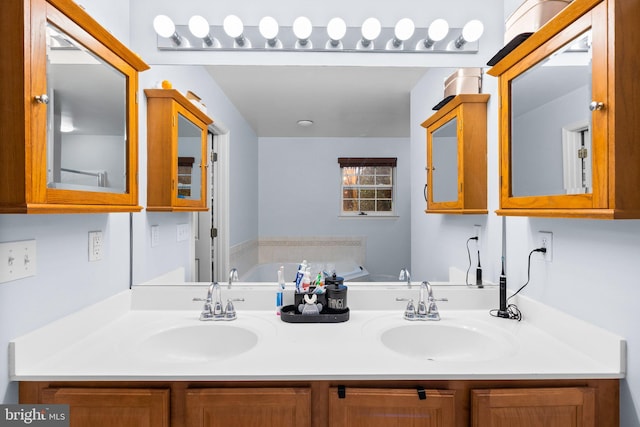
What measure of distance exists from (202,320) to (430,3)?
1731mm

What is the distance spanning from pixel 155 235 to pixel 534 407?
1.59 m

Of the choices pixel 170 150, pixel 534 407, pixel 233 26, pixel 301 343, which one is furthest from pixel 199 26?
pixel 534 407

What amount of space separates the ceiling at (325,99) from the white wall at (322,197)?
59 mm

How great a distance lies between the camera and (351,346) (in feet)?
3.97

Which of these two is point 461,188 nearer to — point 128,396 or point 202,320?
point 202,320

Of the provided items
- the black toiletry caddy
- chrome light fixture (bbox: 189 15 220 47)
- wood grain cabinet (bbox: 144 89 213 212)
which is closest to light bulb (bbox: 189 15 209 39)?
chrome light fixture (bbox: 189 15 220 47)

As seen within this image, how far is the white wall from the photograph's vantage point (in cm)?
171

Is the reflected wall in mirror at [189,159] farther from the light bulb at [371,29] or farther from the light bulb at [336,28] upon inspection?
the light bulb at [371,29]

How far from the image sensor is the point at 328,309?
1.49m

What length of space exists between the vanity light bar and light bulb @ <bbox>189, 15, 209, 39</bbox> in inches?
0.9

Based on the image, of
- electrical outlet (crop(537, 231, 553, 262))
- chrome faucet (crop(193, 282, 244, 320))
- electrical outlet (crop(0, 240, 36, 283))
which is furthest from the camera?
chrome faucet (crop(193, 282, 244, 320))

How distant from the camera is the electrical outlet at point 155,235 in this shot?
5.56 ft

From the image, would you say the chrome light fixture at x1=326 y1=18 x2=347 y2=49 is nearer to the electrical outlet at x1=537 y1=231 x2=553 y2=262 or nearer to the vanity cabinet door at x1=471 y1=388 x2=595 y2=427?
the electrical outlet at x1=537 y1=231 x2=553 y2=262

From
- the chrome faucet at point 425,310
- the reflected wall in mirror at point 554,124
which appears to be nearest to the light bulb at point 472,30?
the reflected wall in mirror at point 554,124
